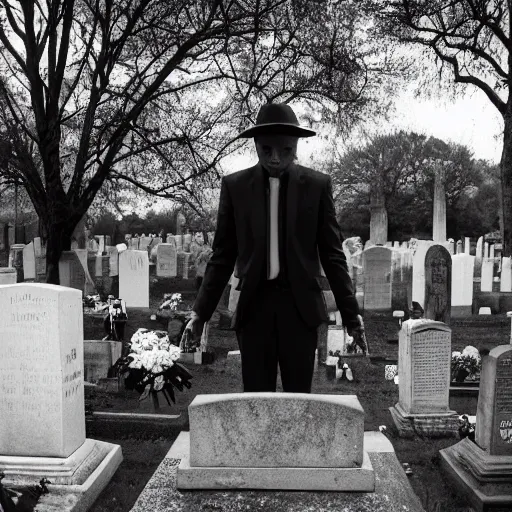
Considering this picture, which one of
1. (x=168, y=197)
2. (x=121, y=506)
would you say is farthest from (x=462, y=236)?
(x=121, y=506)

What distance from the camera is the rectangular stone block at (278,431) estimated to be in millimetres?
3547

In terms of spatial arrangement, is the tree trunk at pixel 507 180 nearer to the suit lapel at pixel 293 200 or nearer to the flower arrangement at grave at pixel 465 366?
the flower arrangement at grave at pixel 465 366

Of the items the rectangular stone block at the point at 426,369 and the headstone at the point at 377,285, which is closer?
the rectangular stone block at the point at 426,369

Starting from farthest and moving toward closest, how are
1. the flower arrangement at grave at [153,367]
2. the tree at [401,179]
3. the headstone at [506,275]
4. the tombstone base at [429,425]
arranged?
1. the tree at [401,179]
2. the headstone at [506,275]
3. the flower arrangement at grave at [153,367]
4. the tombstone base at [429,425]

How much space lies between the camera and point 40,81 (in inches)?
463

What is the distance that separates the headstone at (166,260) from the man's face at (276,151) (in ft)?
55.1

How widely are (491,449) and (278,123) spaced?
12.0 feet

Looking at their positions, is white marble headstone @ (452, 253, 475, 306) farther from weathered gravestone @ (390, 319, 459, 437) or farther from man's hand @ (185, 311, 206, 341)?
man's hand @ (185, 311, 206, 341)

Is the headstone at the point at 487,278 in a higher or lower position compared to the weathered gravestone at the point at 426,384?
higher

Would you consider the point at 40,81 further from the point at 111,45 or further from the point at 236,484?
the point at 236,484

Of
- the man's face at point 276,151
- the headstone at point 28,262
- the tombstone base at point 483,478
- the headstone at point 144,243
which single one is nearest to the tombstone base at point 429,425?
the tombstone base at point 483,478

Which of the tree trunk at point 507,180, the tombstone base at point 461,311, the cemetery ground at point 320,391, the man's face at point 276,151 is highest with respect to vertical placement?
the tree trunk at point 507,180

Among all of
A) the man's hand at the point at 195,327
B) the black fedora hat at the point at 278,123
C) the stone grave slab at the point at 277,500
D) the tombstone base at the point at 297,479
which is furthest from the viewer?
the man's hand at the point at 195,327

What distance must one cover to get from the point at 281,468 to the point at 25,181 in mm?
10310
